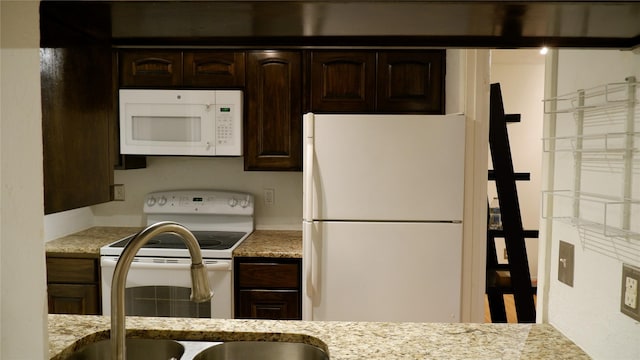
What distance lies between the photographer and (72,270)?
2.68m

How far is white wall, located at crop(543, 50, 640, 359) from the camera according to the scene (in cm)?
105

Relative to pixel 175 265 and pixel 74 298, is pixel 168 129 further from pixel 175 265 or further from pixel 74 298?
pixel 74 298

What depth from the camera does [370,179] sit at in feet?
7.70

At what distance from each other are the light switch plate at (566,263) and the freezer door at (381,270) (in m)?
1.04

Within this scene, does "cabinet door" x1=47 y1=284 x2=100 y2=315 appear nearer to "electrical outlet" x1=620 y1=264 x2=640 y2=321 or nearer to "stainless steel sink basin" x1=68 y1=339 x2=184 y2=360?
"stainless steel sink basin" x1=68 y1=339 x2=184 y2=360

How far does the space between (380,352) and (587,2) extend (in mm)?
869

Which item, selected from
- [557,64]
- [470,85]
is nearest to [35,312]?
[557,64]

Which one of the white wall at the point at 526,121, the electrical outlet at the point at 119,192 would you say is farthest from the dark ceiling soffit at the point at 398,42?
the white wall at the point at 526,121

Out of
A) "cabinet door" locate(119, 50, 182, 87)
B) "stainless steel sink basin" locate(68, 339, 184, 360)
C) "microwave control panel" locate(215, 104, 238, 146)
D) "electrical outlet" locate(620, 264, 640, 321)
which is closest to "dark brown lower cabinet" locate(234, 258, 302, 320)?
"microwave control panel" locate(215, 104, 238, 146)

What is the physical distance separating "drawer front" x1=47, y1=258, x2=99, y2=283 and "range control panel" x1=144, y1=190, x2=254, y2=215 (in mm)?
632

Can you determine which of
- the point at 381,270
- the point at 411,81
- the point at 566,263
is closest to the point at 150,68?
the point at 411,81

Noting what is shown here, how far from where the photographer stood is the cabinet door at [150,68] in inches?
114

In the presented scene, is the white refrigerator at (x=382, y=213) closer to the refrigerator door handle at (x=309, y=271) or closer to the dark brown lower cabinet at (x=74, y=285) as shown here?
the refrigerator door handle at (x=309, y=271)

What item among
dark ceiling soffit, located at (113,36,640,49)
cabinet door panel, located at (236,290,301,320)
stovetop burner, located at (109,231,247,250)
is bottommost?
cabinet door panel, located at (236,290,301,320)
